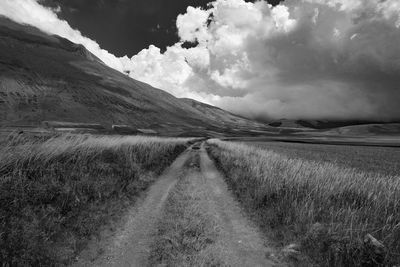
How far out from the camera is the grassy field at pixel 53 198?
5105 millimetres

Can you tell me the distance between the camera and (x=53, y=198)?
7082 millimetres

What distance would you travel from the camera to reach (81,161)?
33.4ft

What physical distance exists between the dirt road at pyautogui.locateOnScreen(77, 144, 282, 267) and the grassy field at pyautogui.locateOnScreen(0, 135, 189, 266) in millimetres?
834

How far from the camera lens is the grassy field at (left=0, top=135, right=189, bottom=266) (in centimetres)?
511

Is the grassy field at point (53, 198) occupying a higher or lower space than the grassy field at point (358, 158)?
higher

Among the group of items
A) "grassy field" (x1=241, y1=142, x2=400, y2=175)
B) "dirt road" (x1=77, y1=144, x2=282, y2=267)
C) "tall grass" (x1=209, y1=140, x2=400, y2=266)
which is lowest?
"grassy field" (x1=241, y1=142, x2=400, y2=175)

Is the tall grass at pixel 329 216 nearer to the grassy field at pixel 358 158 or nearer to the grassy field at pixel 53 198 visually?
the grassy field at pixel 53 198

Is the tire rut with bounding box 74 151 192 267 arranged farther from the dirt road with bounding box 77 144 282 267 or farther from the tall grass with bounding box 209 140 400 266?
the tall grass with bounding box 209 140 400 266

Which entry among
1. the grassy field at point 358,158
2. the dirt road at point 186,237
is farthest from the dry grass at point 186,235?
the grassy field at point 358,158

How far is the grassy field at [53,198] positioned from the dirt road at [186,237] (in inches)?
32.8

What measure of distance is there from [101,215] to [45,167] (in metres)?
2.95

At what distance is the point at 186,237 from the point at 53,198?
445cm

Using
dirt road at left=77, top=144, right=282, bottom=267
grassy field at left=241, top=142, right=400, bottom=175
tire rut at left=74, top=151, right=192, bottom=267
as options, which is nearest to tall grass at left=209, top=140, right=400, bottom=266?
dirt road at left=77, top=144, right=282, bottom=267

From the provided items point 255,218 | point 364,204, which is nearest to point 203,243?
point 255,218
